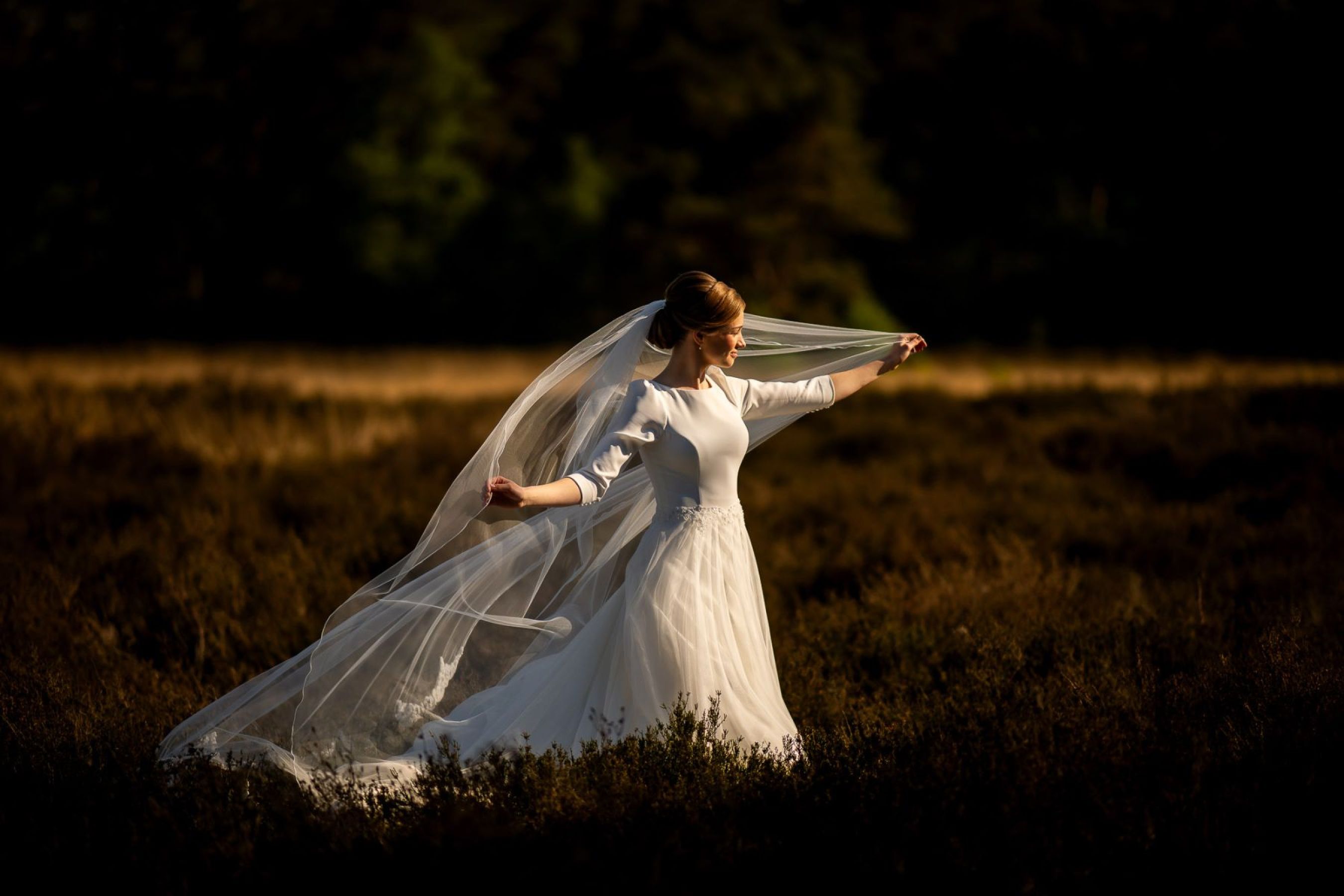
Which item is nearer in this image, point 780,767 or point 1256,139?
point 780,767

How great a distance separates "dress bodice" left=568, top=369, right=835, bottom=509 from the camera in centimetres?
374

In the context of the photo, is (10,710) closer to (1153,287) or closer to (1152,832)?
(1152,832)

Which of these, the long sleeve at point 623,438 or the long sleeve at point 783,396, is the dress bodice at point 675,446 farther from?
the long sleeve at point 783,396

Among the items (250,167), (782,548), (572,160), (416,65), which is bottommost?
(782,548)

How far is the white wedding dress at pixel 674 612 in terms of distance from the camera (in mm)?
3803

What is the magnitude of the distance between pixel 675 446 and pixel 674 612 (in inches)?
22.3

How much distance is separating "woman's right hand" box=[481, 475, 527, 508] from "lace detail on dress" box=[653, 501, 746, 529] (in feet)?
1.96

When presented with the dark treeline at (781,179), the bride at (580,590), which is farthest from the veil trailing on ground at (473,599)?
the dark treeline at (781,179)

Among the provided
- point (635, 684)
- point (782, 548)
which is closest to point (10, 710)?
point (635, 684)

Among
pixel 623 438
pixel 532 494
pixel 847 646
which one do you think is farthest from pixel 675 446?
pixel 847 646

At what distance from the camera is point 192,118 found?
14.7 meters

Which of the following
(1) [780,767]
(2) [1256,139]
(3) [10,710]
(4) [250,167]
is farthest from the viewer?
(2) [1256,139]

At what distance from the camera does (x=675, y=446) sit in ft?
12.5

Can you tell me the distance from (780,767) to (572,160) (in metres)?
30.7
